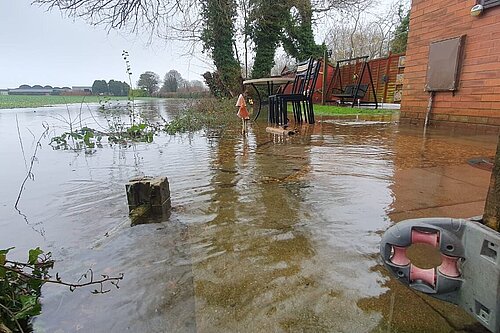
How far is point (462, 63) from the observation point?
4574mm

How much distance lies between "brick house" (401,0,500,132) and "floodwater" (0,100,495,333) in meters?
1.67

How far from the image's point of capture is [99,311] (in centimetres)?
101

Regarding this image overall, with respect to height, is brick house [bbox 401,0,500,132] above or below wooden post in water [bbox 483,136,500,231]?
above

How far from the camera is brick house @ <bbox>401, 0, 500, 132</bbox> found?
4156 mm

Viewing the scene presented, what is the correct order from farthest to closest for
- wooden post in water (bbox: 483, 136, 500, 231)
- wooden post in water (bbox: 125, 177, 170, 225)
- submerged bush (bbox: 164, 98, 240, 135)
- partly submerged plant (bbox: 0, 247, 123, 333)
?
1. submerged bush (bbox: 164, 98, 240, 135)
2. wooden post in water (bbox: 125, 177, 170, 225)
3. partly submerged plant (bbox: 0, 247, 123, 333)
4. wooden post in water (bbox: 483, 136, 500, 231)

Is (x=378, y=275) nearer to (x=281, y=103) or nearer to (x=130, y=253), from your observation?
(x=130, y=253)

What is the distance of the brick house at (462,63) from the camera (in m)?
4.16

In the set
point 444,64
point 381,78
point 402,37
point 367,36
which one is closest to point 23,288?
point 444,64

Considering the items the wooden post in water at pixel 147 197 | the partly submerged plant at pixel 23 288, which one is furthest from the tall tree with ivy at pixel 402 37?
the partly submerged plant at pixel 23 288

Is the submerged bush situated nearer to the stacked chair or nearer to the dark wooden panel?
the stacked chair

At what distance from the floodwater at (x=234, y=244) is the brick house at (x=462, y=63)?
167 cm

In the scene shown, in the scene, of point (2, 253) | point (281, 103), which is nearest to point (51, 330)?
point (2, 253)

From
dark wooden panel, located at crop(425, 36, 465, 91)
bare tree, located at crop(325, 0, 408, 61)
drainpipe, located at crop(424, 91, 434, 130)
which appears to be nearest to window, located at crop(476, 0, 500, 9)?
dark wooden panel, located at crop(425, 36, 465, 91)

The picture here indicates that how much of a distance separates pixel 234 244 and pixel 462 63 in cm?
498
